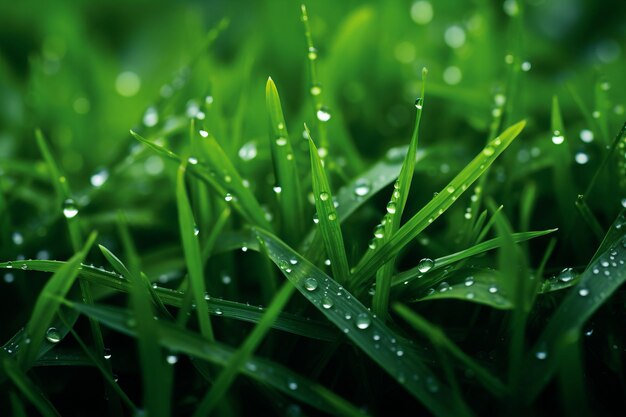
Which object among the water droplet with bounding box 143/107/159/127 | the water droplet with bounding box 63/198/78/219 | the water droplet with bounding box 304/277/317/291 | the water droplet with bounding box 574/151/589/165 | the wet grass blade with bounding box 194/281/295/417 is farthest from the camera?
the water droplet with bounding box 143/107/159/127

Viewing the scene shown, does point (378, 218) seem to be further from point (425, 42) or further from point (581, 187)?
point (425, 42)

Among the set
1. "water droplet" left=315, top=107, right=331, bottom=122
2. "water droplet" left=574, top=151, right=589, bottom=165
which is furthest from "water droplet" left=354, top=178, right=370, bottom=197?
"water droplet" left=574, top=151, right=589, bottom=165

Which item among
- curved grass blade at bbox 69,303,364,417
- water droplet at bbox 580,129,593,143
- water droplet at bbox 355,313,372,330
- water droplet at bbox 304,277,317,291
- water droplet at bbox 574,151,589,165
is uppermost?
water droplet at bbox 580,129,593,143

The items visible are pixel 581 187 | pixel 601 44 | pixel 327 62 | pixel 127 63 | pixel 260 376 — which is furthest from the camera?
pixel 127 63

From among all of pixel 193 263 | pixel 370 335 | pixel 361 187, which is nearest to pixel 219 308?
pixel 193 263

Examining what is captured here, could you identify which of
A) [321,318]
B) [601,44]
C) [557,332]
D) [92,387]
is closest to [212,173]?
[321,318]

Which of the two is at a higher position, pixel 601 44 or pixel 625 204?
pixel 601 44

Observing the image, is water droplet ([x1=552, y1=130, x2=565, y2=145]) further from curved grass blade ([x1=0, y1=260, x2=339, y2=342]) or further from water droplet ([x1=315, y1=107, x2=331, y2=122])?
curved grass blade ([x1=0, y1=260, x2=339, y2=342])
